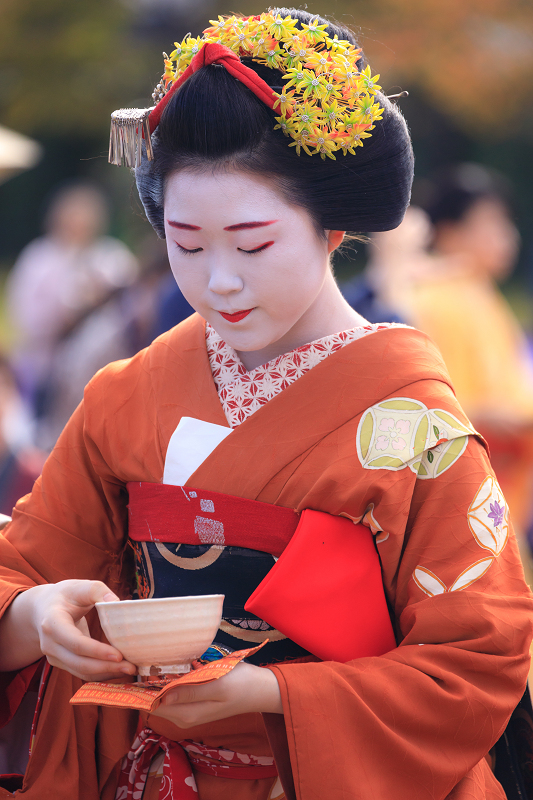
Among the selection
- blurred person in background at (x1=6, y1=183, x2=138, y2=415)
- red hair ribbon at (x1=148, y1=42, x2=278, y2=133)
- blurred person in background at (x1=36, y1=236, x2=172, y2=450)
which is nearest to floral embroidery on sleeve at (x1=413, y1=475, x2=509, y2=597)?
red hair ribbon at (x1=148, y1=42, x2=278, y2=133)

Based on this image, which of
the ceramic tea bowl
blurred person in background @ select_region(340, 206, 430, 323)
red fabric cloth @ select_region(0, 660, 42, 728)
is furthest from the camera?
blurred person in background @ select_region(340, 206, 430, 323)

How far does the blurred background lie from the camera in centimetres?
411

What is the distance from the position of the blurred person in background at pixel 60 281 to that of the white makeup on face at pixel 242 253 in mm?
4615

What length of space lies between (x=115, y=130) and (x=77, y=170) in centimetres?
1462

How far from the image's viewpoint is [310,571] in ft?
4.33

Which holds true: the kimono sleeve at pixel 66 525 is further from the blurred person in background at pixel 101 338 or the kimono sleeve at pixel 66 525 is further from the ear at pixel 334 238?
the blurred person in background at pixel 101 338

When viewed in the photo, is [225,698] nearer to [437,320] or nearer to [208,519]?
[208,519]

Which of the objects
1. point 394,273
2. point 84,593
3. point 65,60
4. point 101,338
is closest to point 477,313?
point 394,273

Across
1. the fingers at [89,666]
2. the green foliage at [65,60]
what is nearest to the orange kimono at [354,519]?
the fingers at [89,666]

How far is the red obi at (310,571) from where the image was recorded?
51.9 inches

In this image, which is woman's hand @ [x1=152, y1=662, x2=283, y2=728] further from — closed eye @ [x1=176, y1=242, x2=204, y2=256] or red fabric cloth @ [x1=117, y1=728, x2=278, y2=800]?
closed eye @ [x1=176, y1=242, x2=204, y2=256]

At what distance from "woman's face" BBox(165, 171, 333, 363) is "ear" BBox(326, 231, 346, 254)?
0.20ft

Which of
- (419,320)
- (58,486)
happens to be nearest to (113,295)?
(419,320)

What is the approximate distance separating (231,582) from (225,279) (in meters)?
0.50
